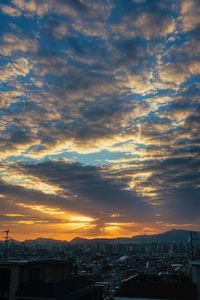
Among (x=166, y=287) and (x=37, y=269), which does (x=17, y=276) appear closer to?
(x=37, y=269)

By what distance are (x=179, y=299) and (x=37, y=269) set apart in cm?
1658

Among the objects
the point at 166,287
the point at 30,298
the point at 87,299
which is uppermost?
Result: the point at 166,287

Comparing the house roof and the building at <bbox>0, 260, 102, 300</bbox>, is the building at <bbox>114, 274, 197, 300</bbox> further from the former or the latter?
the building at <bbox>0, 260, 102, 300</bbox>

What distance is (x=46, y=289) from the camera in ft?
101

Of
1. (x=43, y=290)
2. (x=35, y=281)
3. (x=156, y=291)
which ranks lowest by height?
(x=43, y=290)

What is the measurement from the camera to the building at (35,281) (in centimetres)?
3085

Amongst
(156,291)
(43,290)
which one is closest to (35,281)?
(43,290)

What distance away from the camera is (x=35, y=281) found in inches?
1286

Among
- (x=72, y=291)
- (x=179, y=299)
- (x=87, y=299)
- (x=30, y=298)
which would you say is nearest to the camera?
(x=179, y=299)

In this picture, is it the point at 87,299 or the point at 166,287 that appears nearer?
the point at 166,287

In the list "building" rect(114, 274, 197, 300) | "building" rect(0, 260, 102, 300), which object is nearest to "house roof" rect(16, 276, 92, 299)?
"building" rect(0, 260, 102, 300)

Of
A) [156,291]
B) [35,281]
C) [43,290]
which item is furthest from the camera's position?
[35,281]

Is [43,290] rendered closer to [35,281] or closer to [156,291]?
[35,281]

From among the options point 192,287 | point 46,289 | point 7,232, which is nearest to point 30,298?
point 46,289
